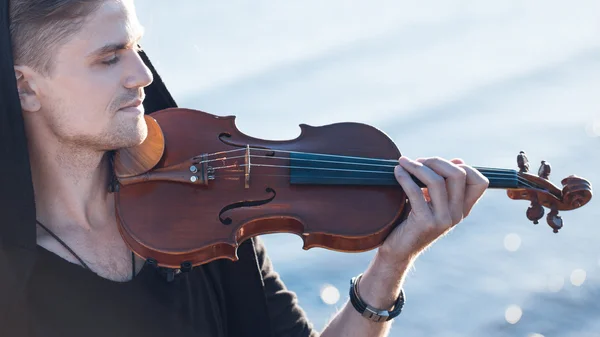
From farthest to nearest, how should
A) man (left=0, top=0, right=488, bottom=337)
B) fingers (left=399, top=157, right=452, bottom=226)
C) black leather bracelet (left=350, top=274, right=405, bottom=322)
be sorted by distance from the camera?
black leather bracelet (left=350, top=274, right=405, bottom=322) < fingers (left=399, top=157, right=452, bottom=226) < man (left=0, top=0, right=488, bottom=337)

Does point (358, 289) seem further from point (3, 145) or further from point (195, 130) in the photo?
point (3, 145)

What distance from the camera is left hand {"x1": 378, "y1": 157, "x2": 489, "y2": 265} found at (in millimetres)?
1647

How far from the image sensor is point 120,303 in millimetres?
1633

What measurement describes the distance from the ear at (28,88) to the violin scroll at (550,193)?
101 cm

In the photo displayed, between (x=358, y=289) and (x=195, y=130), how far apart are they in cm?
50

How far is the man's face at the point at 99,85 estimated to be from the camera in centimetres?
157

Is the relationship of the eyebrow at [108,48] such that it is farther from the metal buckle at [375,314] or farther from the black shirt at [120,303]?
the metal buckle at [375,314]

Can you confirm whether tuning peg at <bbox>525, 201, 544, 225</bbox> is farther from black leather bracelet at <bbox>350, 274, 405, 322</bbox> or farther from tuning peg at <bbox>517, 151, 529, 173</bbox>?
black leather bracelet at <bbox>350, 274, 405, 322</bbox>

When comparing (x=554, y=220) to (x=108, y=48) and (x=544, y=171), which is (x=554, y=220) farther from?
(x=108, y=48)

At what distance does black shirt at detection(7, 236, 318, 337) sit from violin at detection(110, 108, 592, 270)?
0.09m

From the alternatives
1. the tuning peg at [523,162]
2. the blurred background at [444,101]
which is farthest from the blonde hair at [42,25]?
the blurred background at [444,101]

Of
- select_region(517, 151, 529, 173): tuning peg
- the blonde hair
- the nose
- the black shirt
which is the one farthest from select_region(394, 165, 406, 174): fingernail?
the blonde hair

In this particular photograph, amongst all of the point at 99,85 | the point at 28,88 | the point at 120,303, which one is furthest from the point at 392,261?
the point at 28,88

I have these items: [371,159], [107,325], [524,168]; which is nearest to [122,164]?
[107,325]
